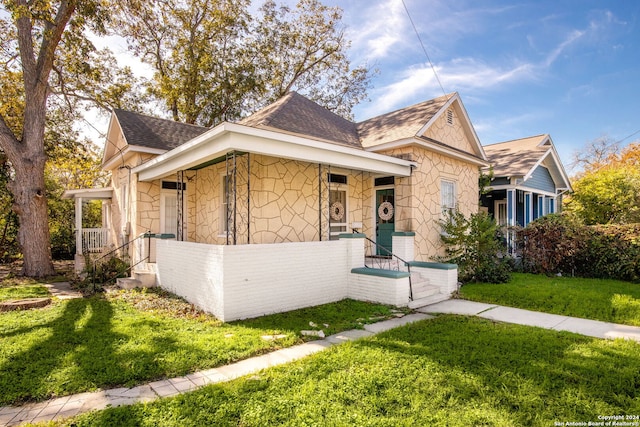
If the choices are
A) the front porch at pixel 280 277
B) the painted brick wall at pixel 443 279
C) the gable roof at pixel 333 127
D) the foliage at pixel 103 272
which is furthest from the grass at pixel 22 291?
the painted brick wall at pixel 443 279

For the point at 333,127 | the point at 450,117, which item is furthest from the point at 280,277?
the point at 450,117

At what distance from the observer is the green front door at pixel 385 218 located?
10.1 metres

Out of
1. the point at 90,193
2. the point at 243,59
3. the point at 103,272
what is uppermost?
the point at 243,59

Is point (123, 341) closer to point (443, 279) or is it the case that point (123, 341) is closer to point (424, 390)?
point (424, 390)

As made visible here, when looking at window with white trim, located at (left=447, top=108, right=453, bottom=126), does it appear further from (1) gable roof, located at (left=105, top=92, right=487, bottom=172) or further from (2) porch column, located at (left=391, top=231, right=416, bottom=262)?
(2) porch column, located at (left=391, top=231, right=416, bottom=262)

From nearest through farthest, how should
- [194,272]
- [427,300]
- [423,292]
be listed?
[194,272] < [427,300] < [423,292]

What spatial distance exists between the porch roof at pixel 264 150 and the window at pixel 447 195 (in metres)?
2.33

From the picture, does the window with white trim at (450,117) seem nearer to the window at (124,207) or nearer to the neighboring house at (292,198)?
the neighboring house at (292,198)

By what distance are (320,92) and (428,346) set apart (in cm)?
2130

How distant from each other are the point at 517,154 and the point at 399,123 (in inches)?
315

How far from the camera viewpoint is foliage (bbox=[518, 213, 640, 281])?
911 cm

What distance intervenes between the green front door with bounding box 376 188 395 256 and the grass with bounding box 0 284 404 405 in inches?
141

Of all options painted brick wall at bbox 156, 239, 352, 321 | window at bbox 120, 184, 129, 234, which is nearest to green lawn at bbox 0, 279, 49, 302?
window at bbox 120, 184, 129, 234

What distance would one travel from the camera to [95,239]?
45.7ft
